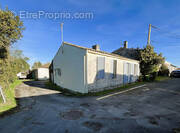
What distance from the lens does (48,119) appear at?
10.8 feet

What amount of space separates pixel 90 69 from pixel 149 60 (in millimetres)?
11298

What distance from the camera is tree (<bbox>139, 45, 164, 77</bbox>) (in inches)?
509

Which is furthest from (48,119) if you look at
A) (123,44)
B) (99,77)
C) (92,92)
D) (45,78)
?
(45,78)

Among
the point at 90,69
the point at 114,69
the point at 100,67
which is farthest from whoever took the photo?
the point at 114,69

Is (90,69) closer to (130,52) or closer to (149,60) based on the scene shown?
(149,60)

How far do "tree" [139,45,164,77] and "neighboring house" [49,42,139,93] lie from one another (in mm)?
5385

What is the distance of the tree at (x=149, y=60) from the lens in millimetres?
12938

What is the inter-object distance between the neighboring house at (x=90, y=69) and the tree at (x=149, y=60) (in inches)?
212

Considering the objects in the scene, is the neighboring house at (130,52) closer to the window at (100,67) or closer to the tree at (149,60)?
the tree at (149,60)

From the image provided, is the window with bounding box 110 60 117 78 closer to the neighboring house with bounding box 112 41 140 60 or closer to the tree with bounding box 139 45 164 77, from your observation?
the tree with bounding box 139 45 164 77

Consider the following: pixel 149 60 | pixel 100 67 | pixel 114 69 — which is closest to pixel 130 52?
pixel 149 60

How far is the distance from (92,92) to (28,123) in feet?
15.0

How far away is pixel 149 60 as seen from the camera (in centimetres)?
1300

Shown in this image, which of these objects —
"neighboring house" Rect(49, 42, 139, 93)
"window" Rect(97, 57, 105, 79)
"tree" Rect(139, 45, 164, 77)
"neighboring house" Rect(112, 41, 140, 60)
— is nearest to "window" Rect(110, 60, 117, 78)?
"neighboring house" Rect(49, 42, 139, 93)
